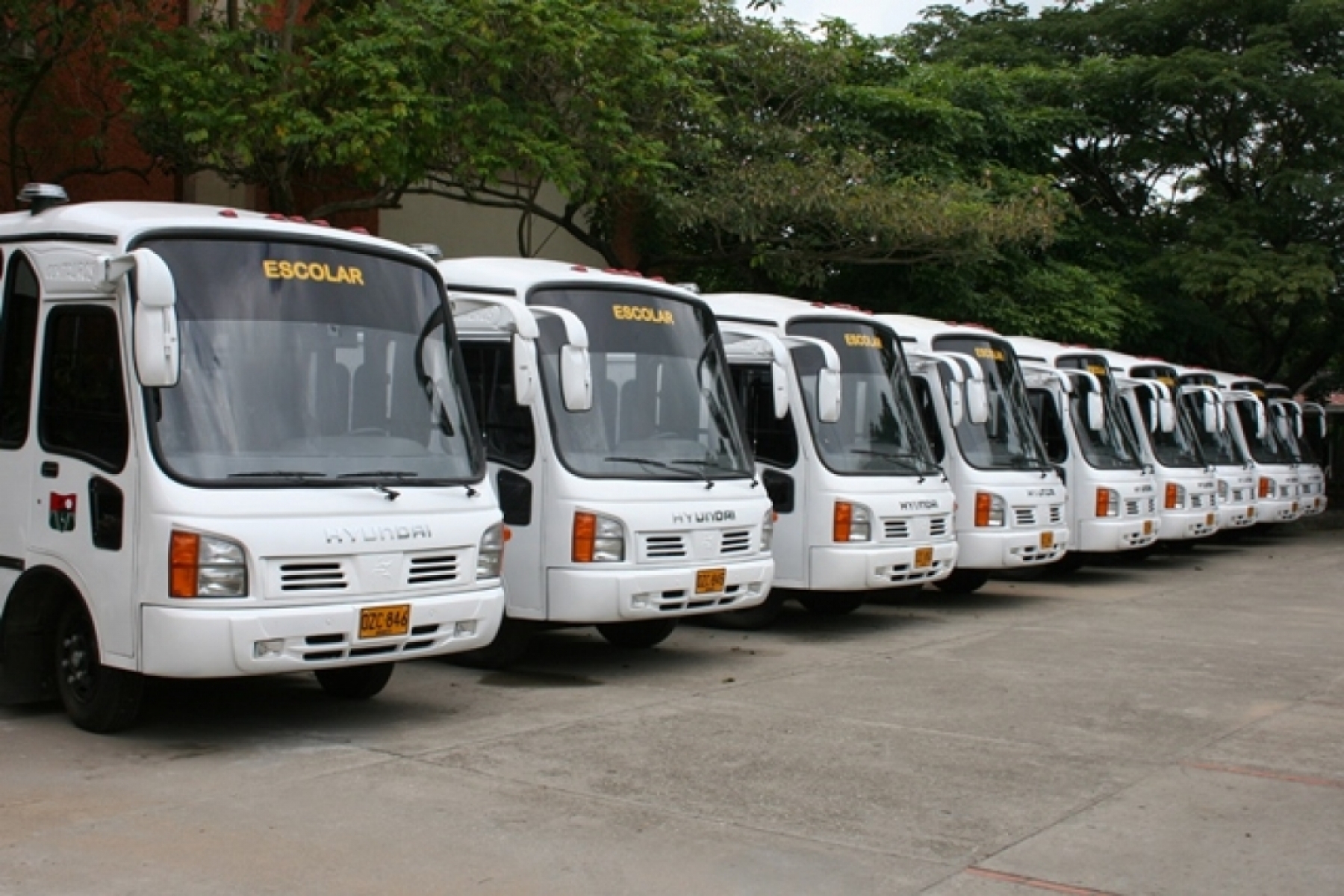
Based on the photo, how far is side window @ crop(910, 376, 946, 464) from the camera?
598 inches

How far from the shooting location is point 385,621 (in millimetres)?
8211

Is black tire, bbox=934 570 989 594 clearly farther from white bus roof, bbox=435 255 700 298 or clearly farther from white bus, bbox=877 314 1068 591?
white bus roof, bbox=435 255 700 298

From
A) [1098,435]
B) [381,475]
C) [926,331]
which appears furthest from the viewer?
[1098,435]

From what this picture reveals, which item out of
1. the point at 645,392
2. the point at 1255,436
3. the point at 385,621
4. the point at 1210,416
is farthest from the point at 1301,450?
the point at 385,621

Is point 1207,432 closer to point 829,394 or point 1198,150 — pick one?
point 1198,150

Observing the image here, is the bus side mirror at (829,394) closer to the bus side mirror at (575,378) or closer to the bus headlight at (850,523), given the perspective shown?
the bus headlight at (850,523)

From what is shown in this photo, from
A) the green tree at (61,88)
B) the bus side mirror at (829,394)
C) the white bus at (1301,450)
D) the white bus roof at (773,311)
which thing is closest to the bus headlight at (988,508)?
the white bus roof at (773,311)

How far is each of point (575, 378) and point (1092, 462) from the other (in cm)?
948

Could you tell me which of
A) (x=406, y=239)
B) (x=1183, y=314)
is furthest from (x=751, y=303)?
(x=1183, y=314)

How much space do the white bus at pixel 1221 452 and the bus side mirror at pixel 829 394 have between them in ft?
35.8

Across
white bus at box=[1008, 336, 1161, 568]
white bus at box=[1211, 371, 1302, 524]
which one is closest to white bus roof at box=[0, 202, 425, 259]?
white bus at box=[1008, 336, 1161, 568]

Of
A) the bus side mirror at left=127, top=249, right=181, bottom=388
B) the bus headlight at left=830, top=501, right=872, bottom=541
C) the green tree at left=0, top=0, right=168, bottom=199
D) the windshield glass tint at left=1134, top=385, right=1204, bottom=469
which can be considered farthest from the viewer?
the windshield glass tint at left=1134, top=385, right=1204, bottom=469

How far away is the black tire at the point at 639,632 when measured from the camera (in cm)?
1185

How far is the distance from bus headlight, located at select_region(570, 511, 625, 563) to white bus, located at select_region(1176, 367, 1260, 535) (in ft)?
44.0
